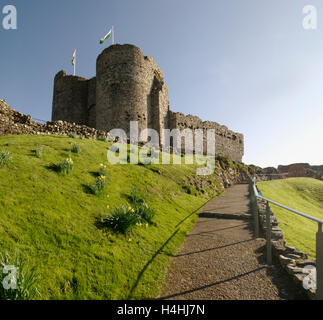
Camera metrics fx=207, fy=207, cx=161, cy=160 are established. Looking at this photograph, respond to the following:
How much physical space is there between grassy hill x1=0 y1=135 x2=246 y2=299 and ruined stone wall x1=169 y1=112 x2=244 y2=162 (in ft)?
Result: 61.1

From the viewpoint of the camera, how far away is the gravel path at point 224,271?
3.67m

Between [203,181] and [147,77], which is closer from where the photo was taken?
[203,181]

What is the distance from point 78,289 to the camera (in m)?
3.30

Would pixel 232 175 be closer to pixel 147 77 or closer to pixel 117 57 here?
pixel 147 77

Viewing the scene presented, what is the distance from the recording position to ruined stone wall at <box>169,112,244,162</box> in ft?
85.0

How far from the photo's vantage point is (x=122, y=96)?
73.2ft

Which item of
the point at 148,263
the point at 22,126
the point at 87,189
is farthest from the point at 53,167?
the point at 22,126

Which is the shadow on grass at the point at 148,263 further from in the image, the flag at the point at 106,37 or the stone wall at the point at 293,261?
the flag at the point at 106,37

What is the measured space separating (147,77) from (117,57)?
386cm

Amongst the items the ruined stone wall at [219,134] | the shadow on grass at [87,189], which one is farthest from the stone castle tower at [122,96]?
the shadow on grass at [87,189]

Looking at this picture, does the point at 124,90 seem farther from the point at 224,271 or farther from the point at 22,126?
the point at 224,271

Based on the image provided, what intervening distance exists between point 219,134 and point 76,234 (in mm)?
31423

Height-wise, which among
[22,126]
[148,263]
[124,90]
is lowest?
[148,263]
